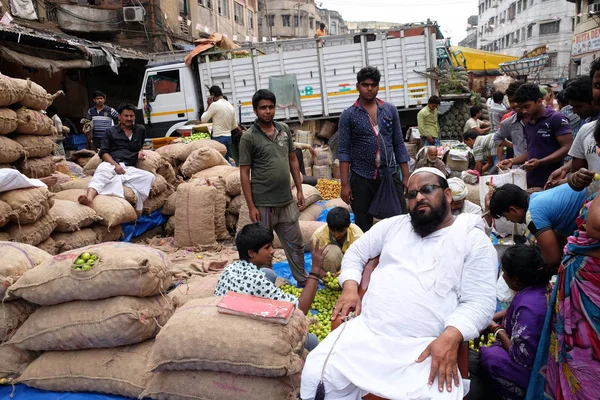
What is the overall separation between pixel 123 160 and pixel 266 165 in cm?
255

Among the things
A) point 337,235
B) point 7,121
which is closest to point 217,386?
point 337,235

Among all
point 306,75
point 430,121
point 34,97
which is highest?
point 306,75

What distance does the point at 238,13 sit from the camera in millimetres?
28734

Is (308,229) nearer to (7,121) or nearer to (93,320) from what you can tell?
(93,320)

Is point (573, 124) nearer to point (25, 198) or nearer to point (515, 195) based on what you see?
point (515, 195)

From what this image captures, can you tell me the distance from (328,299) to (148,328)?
1757 mm

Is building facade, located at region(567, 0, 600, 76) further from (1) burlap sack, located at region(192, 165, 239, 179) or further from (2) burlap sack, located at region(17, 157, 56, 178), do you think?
(2) burlap sack, located at region(17, 157, 56, 178)

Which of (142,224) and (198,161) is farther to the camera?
(198,161)

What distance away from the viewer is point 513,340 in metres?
2.27

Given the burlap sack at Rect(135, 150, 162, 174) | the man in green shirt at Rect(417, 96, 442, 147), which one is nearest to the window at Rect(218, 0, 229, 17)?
the man in green shirt at Rect(417, 96, 442, 147)

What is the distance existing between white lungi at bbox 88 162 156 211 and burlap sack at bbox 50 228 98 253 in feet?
1.98

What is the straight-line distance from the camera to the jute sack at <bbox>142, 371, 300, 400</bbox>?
2.29 metres

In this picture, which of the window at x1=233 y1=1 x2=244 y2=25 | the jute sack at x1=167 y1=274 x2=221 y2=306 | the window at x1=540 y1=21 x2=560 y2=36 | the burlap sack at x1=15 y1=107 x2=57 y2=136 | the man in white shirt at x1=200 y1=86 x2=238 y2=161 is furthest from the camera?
the window at x1=540 y1=21 x2=560 y2=36

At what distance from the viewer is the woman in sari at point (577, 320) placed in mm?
1743
